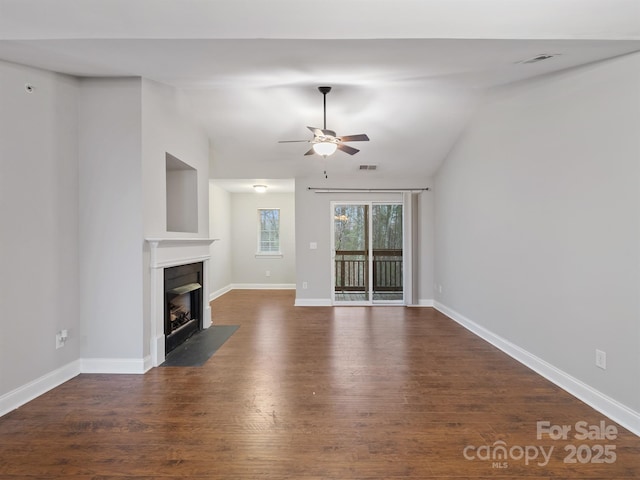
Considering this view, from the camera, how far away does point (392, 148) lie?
4.95 meters

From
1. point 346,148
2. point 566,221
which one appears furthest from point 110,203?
point 566,221

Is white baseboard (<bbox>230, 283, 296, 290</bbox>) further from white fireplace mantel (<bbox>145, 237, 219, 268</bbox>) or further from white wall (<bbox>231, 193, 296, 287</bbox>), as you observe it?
white fireplace mantel (<bbox>145, 237, 219, 268</bbox>)

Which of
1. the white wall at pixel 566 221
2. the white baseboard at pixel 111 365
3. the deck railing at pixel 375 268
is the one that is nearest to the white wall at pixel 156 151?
the white baseboard at pixel 111 365

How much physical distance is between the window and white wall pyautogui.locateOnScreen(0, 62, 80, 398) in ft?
17.1

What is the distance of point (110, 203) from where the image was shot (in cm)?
290

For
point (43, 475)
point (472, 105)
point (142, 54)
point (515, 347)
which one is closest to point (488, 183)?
point (472, 105)

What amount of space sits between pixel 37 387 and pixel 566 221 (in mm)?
4484

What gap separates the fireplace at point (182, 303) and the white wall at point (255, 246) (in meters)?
3.64

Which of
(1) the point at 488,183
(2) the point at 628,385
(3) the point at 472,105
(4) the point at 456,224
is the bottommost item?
(2) the point at 628,385

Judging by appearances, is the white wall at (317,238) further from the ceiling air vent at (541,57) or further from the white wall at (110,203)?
the ceiling air vent at (541,57)

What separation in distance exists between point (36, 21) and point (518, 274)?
437cm

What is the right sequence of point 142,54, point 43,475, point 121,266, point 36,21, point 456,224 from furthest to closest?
point 456,224 < point 121,266 < point 142,54 < point 36,21 < point 43,475

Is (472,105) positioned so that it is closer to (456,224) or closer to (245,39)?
(456,224)

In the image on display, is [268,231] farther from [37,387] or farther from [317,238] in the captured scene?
[37,387]
